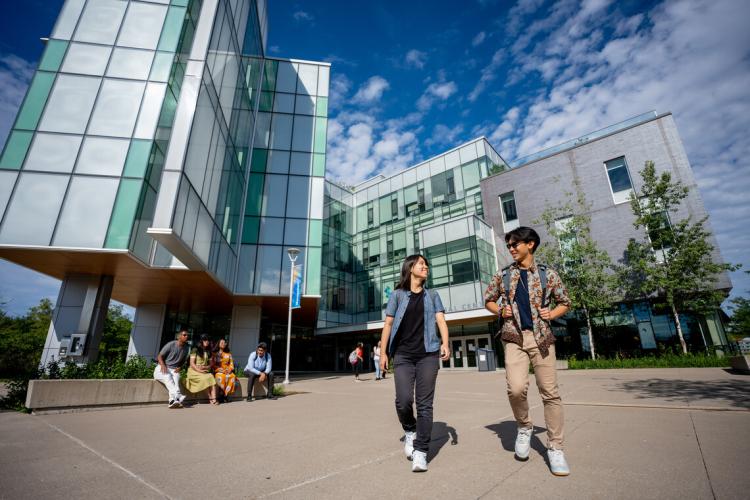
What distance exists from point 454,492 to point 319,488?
3.11 ft

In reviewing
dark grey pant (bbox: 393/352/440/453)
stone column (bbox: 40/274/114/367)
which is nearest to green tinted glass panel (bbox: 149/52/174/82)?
stone column (bbox: 40/274/114/367)

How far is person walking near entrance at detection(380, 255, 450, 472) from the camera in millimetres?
3022

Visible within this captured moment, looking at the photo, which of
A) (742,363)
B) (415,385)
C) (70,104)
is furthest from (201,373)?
(742,363)

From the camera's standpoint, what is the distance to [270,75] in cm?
2264

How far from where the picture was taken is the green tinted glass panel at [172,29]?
43.3ft

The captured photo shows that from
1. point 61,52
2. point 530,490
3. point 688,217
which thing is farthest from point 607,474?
point 688,217

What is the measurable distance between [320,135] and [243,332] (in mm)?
12681

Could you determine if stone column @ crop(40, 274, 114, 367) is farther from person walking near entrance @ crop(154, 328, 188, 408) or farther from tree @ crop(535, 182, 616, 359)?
tree @ crop(535, 182, 616, 359)

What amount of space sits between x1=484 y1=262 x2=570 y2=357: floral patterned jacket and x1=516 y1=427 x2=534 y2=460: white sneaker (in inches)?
26.4

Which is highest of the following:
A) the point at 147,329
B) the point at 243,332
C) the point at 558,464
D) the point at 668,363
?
the point at 147,329

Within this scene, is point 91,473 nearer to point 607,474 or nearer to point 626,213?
point 607,474

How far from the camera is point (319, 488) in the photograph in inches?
97.6

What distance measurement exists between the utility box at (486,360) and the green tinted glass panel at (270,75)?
21.5 meters

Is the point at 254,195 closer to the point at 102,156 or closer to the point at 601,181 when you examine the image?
the point at 102,156
